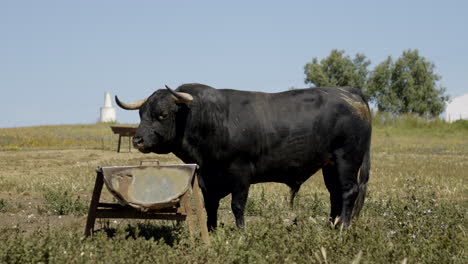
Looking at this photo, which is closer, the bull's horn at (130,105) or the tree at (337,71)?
the bull's horn at (130,105)

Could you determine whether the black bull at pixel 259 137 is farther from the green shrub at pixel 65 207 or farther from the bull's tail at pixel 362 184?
the green shrub at pixel 65 207

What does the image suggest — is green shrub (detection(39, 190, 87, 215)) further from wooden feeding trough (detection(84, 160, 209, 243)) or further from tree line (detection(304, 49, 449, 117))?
tree line (detection(304, 49, 449, 117))

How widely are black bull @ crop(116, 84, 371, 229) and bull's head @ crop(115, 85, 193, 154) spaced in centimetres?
1

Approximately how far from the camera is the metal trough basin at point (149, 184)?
20.1ft

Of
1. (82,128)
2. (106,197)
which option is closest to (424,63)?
(82,128)

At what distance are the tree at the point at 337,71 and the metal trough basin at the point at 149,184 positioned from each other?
6463cm

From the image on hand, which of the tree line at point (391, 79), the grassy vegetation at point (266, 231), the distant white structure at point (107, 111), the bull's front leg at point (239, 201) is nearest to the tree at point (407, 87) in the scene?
the tree line at point (391, 79)

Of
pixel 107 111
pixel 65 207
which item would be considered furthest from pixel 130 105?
pixel 107 111

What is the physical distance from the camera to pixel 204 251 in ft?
18.5

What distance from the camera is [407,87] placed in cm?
6806

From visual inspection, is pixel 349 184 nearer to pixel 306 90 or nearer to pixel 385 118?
pixel 306 90

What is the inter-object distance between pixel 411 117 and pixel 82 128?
868 inches

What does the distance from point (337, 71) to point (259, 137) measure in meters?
65.7

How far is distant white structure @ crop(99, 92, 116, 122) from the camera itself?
5141cm
